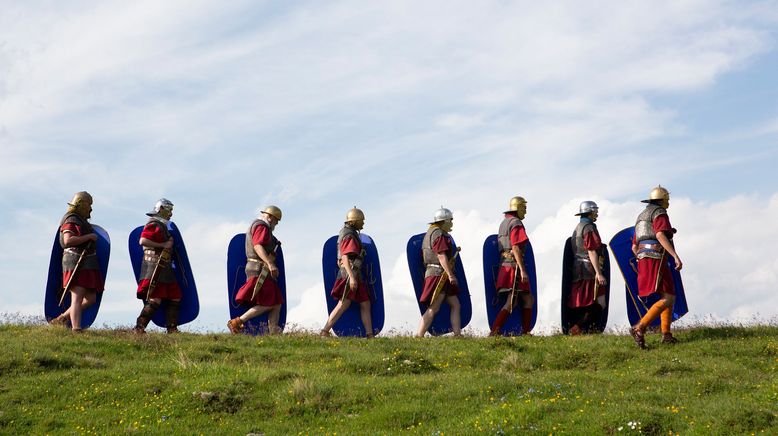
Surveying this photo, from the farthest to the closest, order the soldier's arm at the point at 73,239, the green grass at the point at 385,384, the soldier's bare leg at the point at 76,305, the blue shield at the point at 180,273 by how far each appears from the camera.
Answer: the blue shield at the point at 180,273 < the soldier's arm at the point at 73,239 < the soldier's bare leg at the point at 76,305 < the green grass at the point at 385,384

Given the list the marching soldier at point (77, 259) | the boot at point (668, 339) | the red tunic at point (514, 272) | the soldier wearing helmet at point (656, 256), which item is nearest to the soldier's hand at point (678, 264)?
the soldier wearing helmet at point (656, 256)

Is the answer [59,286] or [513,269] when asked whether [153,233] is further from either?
[513,269]

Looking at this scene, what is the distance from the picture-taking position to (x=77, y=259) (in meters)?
15.7

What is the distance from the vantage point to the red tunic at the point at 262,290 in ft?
52.8

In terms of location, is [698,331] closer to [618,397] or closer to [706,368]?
[706,368]

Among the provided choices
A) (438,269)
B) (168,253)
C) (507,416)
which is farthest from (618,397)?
(168,253)

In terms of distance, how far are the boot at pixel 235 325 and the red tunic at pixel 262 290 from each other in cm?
31

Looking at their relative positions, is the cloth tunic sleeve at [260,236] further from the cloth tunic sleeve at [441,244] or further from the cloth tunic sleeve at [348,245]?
the cloth tunic sleeve at [441,244]

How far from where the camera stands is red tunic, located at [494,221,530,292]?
1638cm

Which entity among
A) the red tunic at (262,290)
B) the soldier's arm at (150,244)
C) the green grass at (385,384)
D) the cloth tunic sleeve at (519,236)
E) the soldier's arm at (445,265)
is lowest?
the green grass at (385,384)

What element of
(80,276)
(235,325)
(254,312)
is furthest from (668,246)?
(80,276)

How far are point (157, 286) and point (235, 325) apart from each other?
4.23ft

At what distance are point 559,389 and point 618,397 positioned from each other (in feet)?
2.05

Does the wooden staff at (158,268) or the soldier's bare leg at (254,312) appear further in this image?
the soldier's bare leg at (254,312)
